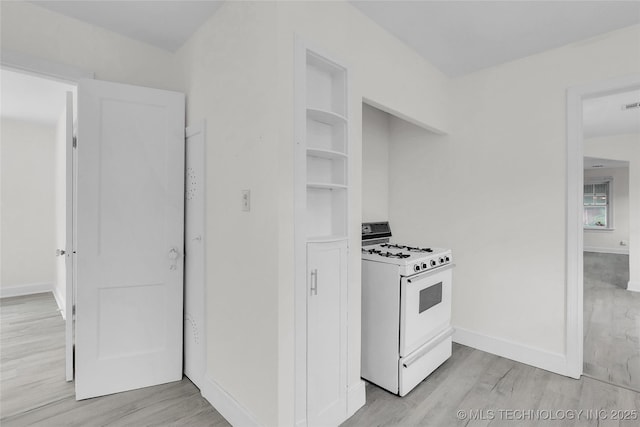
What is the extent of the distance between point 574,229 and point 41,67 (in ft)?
13.1

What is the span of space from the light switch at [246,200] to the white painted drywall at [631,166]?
6347 millimetres

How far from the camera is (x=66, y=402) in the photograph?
215cm

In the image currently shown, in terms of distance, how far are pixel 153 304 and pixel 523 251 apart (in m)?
3.11

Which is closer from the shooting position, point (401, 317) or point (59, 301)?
point (401, 317)

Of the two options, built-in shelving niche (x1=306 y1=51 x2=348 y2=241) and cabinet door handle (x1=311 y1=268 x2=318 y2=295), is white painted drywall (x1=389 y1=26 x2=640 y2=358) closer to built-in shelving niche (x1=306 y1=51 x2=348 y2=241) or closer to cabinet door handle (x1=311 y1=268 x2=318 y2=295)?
built-in shelving niche (x1=306 y1=51 x2=348 y2=241)

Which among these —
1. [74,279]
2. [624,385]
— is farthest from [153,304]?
[624,385]

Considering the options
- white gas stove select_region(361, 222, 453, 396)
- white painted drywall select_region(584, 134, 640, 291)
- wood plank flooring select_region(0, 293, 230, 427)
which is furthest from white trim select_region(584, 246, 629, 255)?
wood plank flooring select_region(0, 293, 230, 427)

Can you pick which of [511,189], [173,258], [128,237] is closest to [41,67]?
[128,237]

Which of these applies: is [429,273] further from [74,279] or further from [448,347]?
[74,279]

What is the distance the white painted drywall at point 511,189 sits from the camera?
259 cm

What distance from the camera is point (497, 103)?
2.93 m

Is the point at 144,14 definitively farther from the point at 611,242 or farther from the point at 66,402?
the point at 611,242

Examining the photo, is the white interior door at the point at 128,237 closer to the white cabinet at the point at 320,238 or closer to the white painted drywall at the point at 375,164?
the white cabinet at the point at 320,238

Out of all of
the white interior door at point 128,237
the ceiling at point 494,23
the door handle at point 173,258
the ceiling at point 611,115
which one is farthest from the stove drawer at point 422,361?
the ceiling at point 611,115
